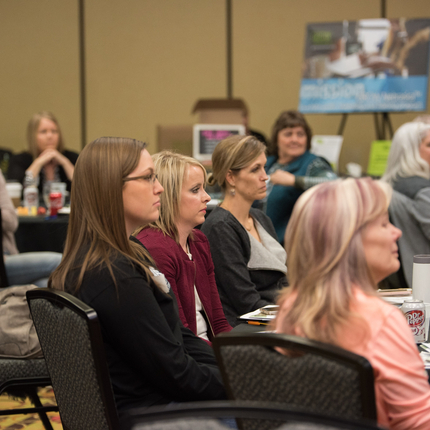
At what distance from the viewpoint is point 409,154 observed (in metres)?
3.00

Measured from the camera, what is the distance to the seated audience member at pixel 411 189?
2848 mm

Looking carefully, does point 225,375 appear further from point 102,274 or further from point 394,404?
point 102,274

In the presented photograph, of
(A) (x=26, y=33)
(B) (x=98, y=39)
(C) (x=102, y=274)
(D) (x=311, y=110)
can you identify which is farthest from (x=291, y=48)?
(C) (x=102, y=274)

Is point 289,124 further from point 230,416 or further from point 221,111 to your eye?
point 230,416

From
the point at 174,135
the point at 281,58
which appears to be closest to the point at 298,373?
the point at 174,135

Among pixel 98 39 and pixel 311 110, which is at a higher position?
pixel 98 39

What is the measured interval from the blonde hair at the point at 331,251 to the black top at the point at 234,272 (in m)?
1.08

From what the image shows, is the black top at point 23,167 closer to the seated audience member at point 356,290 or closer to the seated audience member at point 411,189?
the seated audience member at point 411,189

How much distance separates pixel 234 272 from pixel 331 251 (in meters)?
1.15

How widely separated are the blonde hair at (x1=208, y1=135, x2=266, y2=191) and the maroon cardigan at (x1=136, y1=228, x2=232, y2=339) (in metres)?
0.44

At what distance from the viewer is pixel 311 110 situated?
17.1 feet

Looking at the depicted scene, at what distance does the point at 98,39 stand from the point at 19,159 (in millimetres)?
2647

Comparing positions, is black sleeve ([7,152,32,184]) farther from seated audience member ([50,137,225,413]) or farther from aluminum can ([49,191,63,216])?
seated audience member ([50,137,225,413])

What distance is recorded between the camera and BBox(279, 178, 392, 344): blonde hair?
3.22ft
